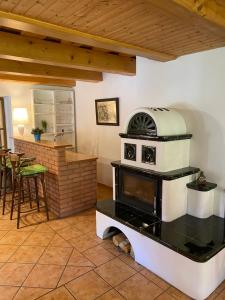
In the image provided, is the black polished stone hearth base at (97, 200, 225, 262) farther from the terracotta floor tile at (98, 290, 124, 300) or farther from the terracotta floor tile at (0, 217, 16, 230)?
the terracotta floor tile at (0, 217, 16, 230)

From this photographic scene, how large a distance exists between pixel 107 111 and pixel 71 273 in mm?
3180

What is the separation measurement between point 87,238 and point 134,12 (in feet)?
8.28

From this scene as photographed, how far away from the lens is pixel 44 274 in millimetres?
2311

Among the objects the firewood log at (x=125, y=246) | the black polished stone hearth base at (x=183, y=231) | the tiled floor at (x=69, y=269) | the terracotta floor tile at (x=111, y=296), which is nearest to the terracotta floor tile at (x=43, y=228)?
the tiled floor at (x=69, y=269)

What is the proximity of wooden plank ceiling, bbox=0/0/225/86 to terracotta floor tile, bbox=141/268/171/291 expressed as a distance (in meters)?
2.23

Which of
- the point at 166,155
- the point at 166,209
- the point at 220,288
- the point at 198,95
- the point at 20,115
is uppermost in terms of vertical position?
the point at 198,95

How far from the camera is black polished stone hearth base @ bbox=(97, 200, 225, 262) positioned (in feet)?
6.62

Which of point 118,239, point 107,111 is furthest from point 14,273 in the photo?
point 107,111

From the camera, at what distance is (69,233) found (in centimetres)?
310

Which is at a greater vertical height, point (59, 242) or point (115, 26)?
point (115, 26)

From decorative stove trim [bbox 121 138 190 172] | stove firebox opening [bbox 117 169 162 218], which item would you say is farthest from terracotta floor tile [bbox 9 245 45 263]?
decorative stove trim [bbox 121 138 190 172]

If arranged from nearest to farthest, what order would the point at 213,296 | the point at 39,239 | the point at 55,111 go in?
the point at 213,296 → the point at 39,239 → the point at 55,111

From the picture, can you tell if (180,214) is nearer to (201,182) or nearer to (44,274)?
(201,182)

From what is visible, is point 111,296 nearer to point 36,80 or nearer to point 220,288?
point 220,288
